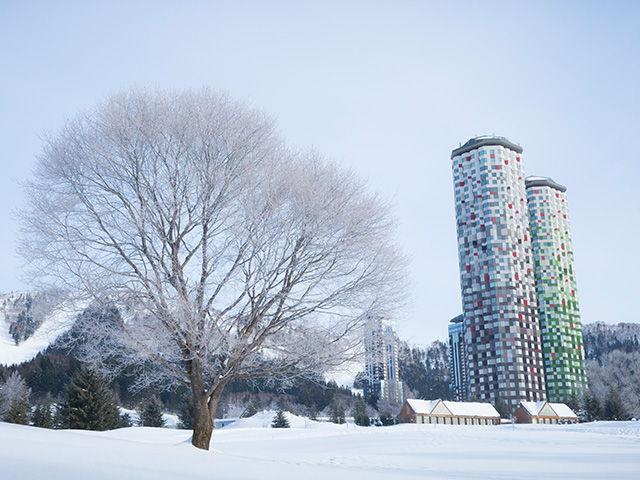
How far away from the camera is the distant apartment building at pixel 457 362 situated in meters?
172

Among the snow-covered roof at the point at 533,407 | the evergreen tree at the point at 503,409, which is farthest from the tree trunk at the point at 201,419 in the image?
the evergreen tree at the point at 503,409

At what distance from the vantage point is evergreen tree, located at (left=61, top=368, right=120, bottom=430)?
3562 centimetres

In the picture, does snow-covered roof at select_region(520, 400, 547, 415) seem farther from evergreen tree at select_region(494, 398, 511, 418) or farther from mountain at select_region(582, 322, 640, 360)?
mountain at select_region(582, 322, 640, 360)

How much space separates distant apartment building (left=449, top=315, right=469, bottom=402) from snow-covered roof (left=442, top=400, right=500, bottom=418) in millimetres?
91642

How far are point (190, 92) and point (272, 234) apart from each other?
13.6 feet

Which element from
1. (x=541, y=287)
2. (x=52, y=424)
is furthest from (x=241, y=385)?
(x=52, y=424)

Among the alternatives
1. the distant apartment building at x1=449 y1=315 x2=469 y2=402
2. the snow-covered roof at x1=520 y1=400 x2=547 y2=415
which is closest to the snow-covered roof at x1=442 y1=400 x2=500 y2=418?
the snow-covered roof at x1=520 y1=400 x2=547 y2=415

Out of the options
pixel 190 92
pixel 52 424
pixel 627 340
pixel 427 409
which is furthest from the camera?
pixel 627 340

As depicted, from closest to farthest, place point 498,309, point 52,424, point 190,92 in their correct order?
point 190,92
point 52,424
point 498,309

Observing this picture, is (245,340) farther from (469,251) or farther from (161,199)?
(469,251)

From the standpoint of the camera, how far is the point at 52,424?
45.1m

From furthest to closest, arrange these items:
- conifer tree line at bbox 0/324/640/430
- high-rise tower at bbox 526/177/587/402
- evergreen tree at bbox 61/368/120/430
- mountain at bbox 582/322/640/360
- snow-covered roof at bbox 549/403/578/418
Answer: mountain at bbox 582/322/640/360
high-rise tower at bbox 526/177/587/402
snow-covered roof at bbox 549/403/578/418
conifer tree line at bbox 0/324/640/430
evergreen tree at bbox 61/368/120/430

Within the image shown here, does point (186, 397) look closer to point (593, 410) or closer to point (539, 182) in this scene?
point (593, 410)

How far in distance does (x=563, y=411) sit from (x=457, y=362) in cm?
10249
